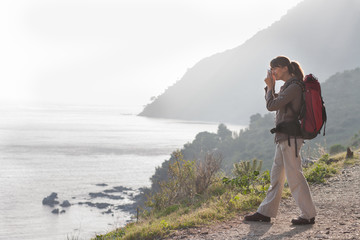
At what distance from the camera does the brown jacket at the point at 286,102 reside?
13.0 ft

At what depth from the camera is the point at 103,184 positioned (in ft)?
205

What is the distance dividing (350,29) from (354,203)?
201 meters

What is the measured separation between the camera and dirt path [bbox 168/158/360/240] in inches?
161

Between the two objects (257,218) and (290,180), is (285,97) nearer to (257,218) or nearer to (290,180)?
(290,180)

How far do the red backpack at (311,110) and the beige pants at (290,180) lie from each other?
0.17 m

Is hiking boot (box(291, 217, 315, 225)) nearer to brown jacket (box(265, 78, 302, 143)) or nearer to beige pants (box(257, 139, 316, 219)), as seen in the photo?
beige pants (box(257, 139, 316, 219))

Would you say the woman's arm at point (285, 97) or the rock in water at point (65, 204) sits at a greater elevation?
the woman's arm at point (285, 97)

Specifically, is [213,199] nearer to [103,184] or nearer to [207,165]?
[207,165]

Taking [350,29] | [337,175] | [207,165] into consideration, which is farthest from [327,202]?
[350,29]

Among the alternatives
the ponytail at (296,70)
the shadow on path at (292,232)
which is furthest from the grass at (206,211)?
the ponytail at (296,70)

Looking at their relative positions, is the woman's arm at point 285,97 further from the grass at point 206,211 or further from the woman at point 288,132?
the grass at point 206,211

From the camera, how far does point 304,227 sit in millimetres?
4332

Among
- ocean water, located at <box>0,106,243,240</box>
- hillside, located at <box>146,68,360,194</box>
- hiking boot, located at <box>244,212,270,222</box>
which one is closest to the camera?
hiking boot, located at <box>244,212,270,222</box>

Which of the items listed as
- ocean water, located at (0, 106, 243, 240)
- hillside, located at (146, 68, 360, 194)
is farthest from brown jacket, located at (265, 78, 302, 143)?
hillside, located at (146, 68, 360, 194)
